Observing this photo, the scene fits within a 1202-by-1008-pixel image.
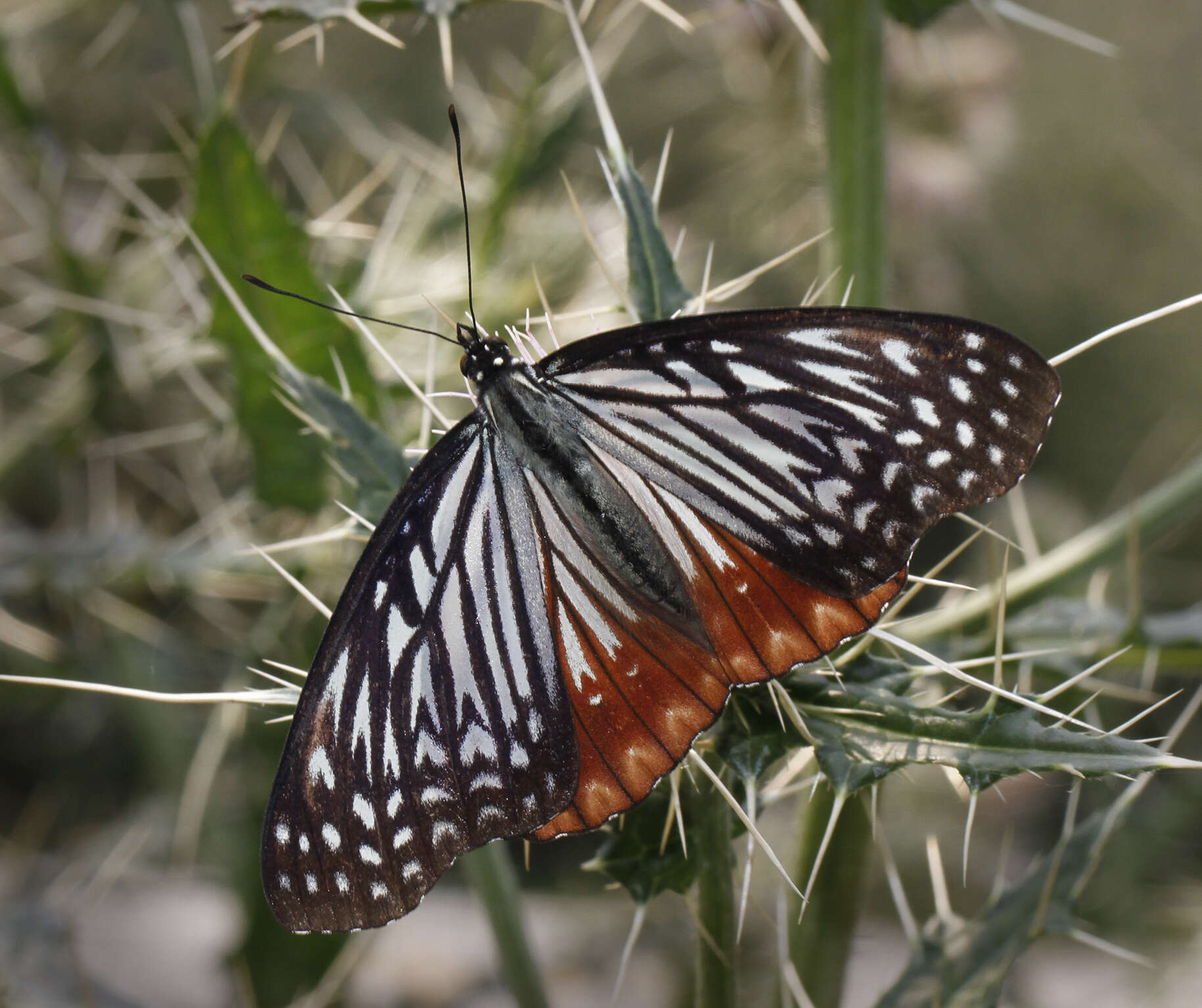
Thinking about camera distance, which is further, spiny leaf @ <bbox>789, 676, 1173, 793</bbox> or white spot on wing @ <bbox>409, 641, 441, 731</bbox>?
white spot on wing @ <bbox>409, 641, 441, 731</bbox>

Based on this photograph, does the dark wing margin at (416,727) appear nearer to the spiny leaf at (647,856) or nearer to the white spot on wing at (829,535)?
the spiny leaf at (647,856)

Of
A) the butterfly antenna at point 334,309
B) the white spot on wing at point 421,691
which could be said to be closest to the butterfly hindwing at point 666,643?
the white spot on wing at point 421,691

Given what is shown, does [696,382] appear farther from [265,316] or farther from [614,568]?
[265,316]

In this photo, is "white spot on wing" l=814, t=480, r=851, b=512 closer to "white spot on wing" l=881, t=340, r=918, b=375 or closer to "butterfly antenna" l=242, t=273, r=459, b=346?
"white spot on wing" l=881, t=340, r=918, b=375

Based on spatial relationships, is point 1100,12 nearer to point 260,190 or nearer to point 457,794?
point 260,190

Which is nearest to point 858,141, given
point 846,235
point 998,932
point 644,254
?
point 846,235

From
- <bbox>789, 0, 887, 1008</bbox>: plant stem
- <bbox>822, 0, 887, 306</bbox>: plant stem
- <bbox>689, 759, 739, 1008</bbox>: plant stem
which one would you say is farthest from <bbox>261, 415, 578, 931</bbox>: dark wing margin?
<bbox>822, 0, 887, 306</bbox>: plant stem

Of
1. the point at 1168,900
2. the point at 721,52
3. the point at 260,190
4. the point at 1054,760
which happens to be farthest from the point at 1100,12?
the point at 1054,760
